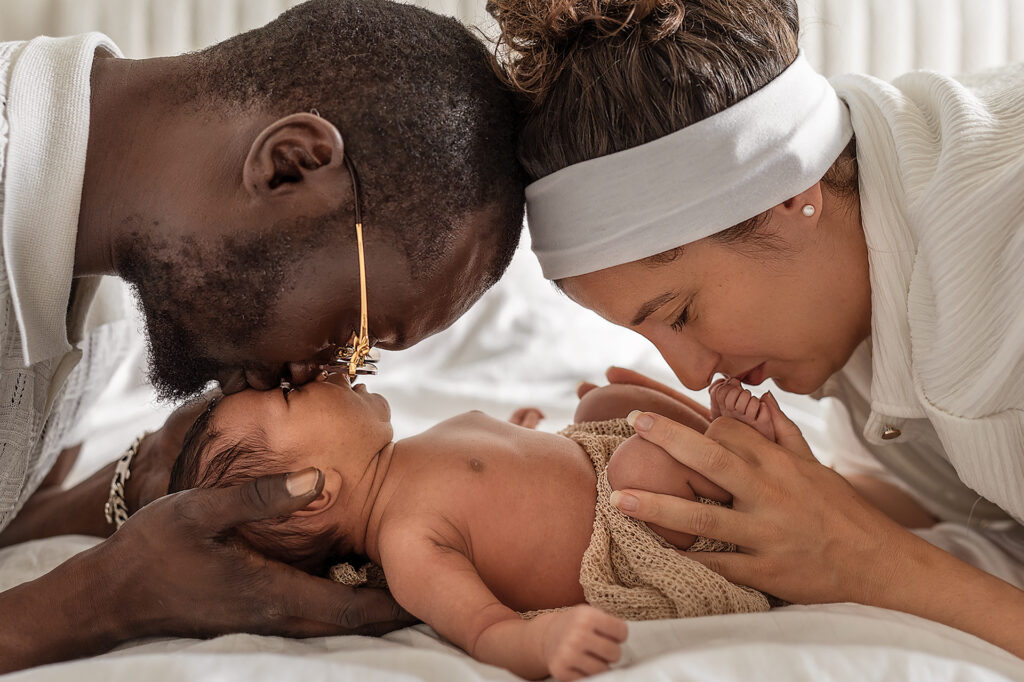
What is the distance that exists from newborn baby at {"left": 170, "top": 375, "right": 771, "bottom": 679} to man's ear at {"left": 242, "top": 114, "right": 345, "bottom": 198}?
33cm

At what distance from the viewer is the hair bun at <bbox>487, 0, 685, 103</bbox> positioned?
4.04 feet

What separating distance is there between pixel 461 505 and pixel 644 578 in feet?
0.90

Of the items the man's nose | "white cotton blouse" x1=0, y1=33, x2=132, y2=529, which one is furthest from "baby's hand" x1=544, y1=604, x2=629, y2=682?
"white cotton blouse" x1=0, y1=33, x2=132, y2=529

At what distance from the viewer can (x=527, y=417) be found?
1755mm

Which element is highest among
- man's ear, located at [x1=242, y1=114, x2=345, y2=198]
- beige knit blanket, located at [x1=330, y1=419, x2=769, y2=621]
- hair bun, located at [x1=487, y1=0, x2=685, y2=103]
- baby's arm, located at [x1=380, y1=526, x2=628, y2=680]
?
hair bun, located at [x1=487, y1=0, x2=685, y2=103]

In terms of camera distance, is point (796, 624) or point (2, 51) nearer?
point (796, 624)

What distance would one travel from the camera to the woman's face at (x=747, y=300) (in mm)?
1273

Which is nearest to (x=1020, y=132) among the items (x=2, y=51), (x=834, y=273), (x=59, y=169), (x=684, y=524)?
(x=834, y=273)

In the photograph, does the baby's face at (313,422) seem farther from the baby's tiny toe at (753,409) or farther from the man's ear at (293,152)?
the baby's tiny toe at (753,409)

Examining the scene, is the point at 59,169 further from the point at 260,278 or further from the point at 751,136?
the point at 751,136

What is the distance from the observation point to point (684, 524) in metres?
1.19

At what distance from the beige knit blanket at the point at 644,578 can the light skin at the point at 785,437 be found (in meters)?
→ 0.04

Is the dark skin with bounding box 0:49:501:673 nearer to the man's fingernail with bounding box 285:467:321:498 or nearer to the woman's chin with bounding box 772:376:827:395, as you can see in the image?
the man's fingernail with bounding box 285:467:321:498

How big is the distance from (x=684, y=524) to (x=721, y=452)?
0.38 ft
